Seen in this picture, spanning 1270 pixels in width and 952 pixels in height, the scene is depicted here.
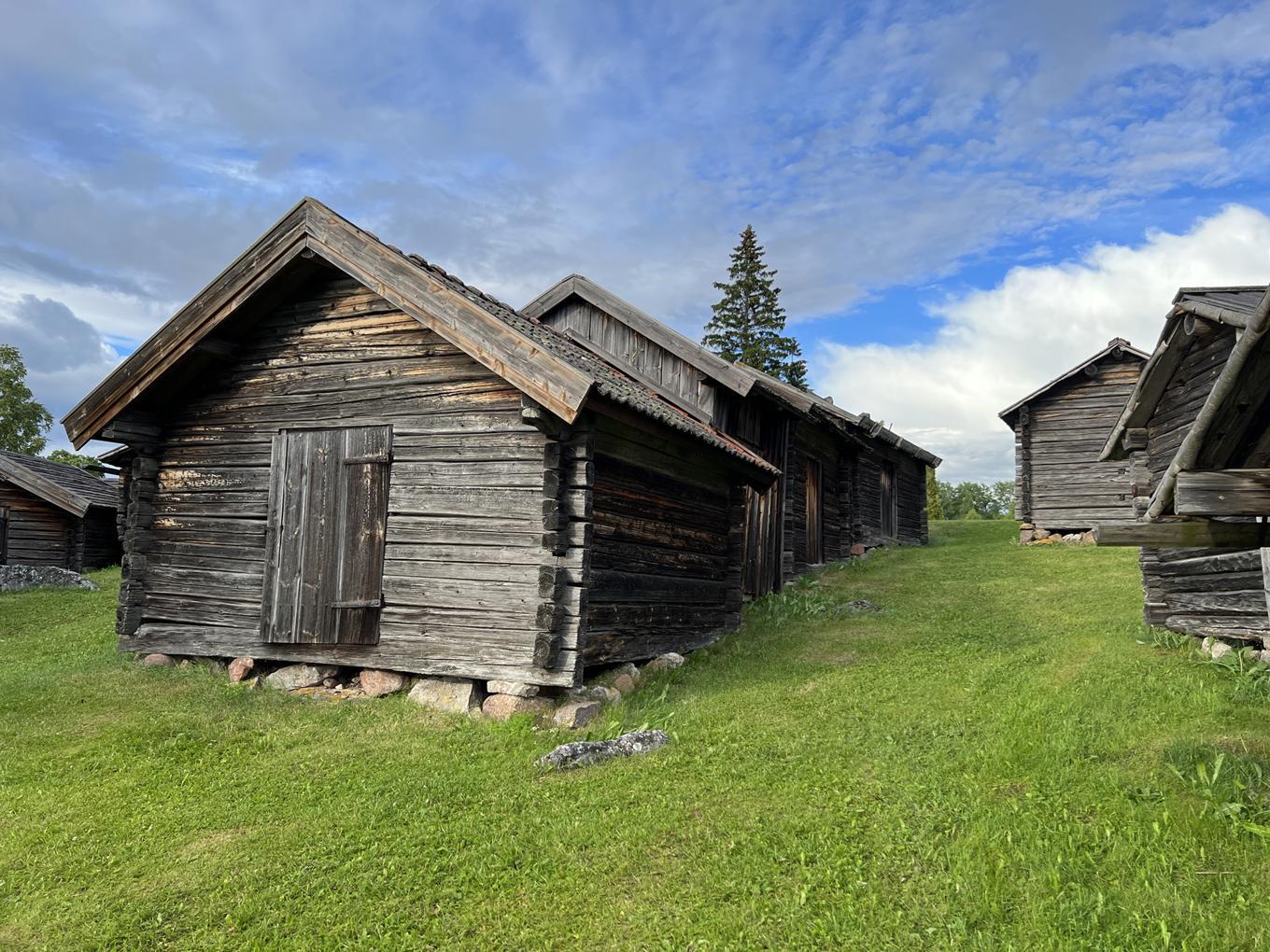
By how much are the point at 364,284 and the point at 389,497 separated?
2.54m

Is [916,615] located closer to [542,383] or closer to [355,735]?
[542,383]

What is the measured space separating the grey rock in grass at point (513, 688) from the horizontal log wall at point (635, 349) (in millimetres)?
7259

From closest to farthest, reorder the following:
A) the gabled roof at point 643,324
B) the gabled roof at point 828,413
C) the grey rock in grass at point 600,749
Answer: the grey rock in grass at point 600,749
the gabled roof at point 643,324
the gabled roof at point 828,413

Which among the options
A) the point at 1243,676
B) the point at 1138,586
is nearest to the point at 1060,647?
the point at 1243,676

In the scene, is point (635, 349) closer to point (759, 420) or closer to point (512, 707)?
point (759, 420)

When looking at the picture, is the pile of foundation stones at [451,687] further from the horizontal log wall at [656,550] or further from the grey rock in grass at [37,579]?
the grey rock in grass at [37,579]

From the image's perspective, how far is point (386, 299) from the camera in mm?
8898

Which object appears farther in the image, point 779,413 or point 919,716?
point 779,413

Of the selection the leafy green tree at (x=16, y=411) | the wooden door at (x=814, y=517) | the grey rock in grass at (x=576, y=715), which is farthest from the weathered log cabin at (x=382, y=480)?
the leafy green tree at (x=16, y=411)

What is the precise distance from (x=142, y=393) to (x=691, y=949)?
9638 millimetres

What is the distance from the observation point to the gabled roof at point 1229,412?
375cm

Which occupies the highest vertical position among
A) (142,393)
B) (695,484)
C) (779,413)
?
(779,413)

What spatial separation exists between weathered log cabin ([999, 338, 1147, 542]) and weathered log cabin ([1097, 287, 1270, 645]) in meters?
11.6

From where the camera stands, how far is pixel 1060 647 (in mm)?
10047
